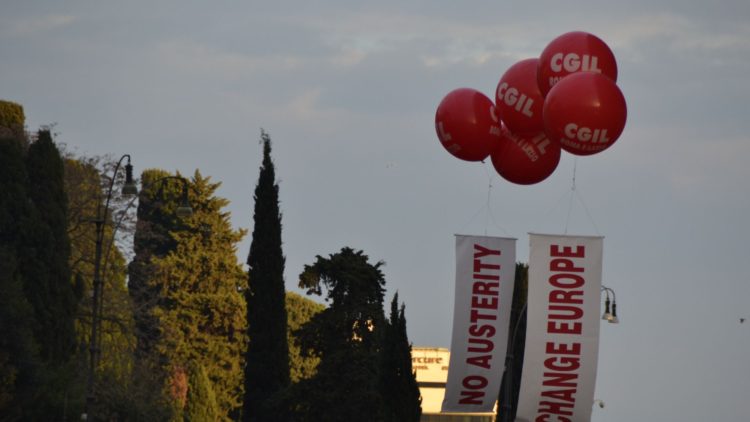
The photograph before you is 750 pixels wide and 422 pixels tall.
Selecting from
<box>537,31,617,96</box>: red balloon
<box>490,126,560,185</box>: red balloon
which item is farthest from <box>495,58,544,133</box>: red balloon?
<box>537,31,617,96</box>: red balloon

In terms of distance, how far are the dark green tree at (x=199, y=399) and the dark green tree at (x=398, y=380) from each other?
101 feet

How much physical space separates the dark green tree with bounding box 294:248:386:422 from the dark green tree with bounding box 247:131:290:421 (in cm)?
343

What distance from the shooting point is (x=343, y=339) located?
51000 millimetres

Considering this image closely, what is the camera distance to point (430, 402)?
8925 cm

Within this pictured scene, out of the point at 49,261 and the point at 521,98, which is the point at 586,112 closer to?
the point at 521,98

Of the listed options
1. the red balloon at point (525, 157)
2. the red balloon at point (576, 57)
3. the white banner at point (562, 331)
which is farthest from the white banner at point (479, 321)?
the red balloon at point (576, 57)

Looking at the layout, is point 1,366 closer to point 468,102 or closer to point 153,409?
point 153,409

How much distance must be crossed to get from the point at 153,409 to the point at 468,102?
22.8 m

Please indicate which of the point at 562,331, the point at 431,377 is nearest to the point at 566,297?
the point at 562,331

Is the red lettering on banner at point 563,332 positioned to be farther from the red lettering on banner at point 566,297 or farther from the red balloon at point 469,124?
the red balloon at point 469,124

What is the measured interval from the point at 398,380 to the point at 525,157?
413 inches

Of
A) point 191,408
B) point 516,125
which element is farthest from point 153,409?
point 516,125

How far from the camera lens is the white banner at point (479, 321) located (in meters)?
28.6

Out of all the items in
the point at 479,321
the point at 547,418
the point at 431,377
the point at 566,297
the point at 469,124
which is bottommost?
the point at 547,418
